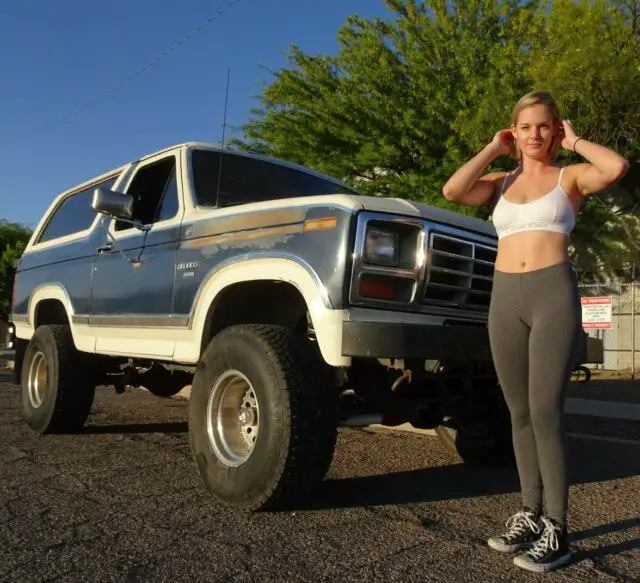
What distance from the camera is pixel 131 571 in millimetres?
2625

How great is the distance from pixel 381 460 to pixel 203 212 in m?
2.13

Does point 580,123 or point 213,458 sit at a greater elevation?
point 580,123

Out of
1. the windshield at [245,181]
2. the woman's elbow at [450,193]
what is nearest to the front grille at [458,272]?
the woman's elbow at [450,193]

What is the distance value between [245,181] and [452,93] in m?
8.08

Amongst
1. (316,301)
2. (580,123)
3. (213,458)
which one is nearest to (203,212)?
(316,301)

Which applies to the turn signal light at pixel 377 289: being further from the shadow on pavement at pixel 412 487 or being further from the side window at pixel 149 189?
the side window at pixel 149 189

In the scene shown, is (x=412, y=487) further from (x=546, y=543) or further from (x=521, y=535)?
(x=546, y=543)

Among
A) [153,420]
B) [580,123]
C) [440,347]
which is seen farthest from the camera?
[580,123]

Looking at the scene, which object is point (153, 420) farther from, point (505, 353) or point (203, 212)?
point (505, 353)

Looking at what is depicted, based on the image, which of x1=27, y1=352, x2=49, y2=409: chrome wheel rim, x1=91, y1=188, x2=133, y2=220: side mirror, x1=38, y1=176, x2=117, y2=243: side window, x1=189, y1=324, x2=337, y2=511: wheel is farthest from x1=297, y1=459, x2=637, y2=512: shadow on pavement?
x1=38, y1=176, x2=117, y2=243: side window

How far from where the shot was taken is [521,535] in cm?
283

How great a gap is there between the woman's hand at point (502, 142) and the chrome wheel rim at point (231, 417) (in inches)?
67.4

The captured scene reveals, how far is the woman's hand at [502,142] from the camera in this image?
3025 mm

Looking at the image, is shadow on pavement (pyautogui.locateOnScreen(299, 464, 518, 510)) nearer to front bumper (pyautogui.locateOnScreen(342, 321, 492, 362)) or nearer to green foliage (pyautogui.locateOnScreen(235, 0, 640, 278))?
front bumper (pyautogui.locateOnScreen(342, 321, 492, 362))
